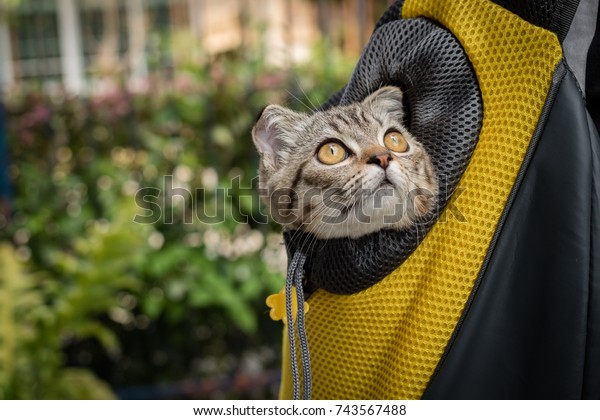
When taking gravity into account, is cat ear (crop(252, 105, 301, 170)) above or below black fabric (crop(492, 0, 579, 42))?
below

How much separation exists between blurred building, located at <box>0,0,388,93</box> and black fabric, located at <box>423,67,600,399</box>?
2.47m

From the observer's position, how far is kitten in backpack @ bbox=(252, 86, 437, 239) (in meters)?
1.01

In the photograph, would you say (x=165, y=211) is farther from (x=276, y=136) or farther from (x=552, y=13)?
(x=552, y=13)

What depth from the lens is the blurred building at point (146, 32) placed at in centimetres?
340

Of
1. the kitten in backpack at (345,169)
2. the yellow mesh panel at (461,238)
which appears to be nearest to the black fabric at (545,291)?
the yellow mesh panel at (461,238)

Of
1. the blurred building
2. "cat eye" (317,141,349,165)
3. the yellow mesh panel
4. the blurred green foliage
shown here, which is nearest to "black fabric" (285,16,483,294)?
the yellow mesh panel

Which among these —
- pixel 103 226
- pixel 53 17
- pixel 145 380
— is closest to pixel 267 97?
pixel 103 226

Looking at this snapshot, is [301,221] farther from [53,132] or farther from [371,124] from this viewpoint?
[53,132]

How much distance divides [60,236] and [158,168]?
567 mm

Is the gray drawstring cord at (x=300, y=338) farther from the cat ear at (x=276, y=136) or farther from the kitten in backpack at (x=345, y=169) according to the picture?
the cat ear at (x=276, y=136)

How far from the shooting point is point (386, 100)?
1.09 meters

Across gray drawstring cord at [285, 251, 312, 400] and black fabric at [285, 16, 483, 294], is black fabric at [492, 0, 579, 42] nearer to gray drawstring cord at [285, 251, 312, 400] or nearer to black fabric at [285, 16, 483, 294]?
black fabric at [285, 16, 483, 294]

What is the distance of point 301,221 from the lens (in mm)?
1064

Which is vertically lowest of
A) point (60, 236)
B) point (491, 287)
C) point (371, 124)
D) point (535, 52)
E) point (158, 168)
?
point (60, 236)
